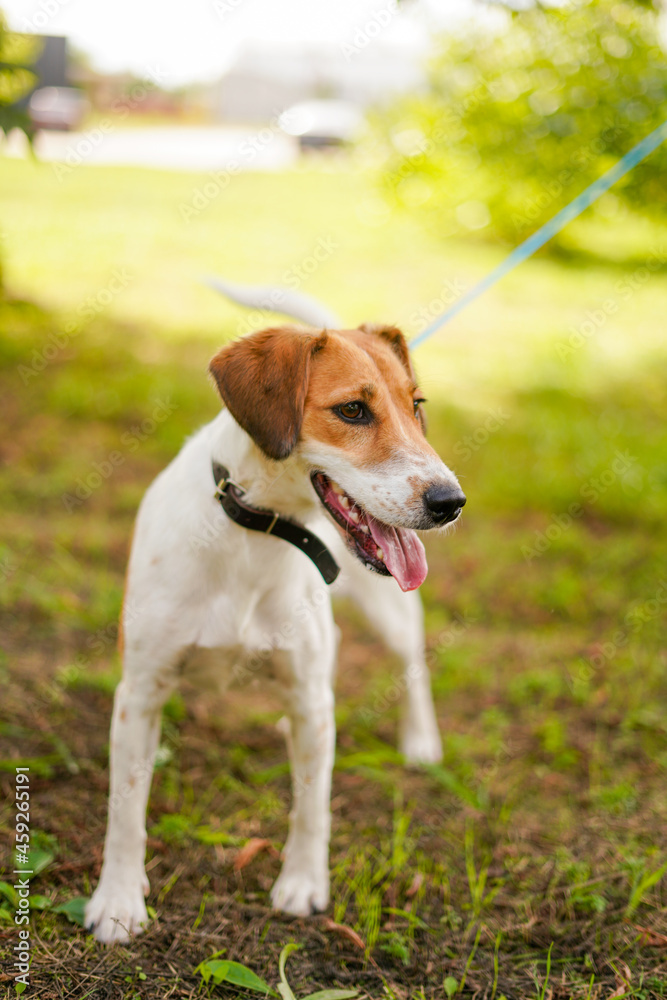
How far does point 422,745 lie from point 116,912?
180 centimetres

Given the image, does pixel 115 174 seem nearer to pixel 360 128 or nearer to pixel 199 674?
pixel 360 128

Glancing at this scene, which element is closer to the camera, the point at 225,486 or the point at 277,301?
the point at 225,486

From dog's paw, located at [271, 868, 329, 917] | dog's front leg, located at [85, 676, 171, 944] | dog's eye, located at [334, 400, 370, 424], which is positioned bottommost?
dog's paw, located at [271, 868, 329, 917]

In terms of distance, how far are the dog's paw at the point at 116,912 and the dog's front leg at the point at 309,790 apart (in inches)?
19.0

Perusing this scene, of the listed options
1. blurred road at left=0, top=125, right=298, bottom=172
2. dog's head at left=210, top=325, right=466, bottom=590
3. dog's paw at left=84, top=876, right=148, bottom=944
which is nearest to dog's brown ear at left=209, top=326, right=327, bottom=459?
dog's head at left=210, top=325, right=466, bottom=590

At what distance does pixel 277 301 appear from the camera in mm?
3195

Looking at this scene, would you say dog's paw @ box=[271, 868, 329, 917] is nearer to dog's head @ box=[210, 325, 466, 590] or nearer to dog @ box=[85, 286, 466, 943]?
dog @ box=[85, 286, 466, 943]

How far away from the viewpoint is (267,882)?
2900 mm

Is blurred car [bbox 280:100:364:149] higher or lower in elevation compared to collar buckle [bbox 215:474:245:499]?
lower

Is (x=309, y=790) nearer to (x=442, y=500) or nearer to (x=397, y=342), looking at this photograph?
(x=442, y=500)

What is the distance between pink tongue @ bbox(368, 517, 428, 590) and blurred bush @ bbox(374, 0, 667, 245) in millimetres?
2826

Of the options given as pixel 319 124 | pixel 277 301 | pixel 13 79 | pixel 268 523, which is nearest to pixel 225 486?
pixel 268 523

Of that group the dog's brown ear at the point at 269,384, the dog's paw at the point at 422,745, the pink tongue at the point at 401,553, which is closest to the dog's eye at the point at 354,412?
the dog's brown ear at the point at 269,384

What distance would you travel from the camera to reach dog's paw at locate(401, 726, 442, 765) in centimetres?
388
